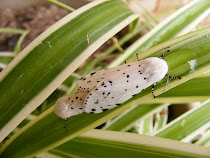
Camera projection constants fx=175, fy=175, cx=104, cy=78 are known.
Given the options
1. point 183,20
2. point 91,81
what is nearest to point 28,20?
point 91,81

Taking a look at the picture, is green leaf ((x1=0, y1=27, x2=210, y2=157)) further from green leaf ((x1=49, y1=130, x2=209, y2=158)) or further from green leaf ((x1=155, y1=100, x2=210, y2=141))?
green leaf ((x1=155, y1=100, x2=210, y2=141))

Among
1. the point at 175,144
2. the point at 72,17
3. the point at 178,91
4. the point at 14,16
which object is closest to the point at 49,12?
the point at 14,16

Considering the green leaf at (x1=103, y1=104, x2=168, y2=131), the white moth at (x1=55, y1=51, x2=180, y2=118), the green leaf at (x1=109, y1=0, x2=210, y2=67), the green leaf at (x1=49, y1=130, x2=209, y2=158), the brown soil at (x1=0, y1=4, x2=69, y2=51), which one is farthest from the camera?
the brown soil at (x1=0, y1=4, x2=69, y2=51)

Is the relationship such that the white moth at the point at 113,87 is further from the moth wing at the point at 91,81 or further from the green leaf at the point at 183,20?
the green leaf at the point at 183,20

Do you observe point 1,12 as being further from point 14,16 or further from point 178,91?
point 178,91

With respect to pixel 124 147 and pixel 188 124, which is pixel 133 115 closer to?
pixel 188 124

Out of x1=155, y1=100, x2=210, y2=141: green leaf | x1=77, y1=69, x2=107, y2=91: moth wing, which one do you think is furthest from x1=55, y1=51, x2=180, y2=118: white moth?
x1=155, y1=100, x2=210, y2=141: green leaf
